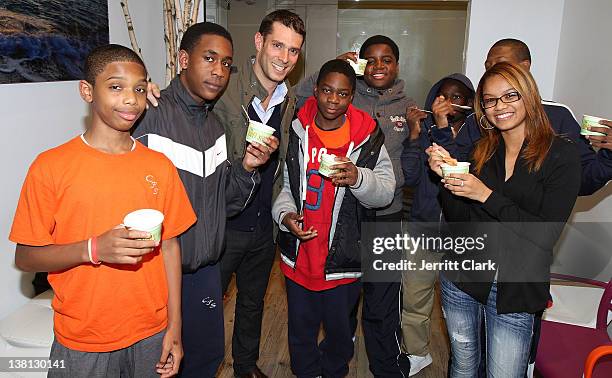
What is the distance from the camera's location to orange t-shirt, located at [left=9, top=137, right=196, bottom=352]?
4.70 ft

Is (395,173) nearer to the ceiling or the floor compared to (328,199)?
nearer to the ceiling

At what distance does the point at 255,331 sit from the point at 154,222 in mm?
1597

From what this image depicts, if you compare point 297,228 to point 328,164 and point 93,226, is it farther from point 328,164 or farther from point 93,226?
point 93,226

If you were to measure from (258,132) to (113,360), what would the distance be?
984 mm

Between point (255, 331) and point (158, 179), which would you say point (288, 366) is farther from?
point (158, 179)

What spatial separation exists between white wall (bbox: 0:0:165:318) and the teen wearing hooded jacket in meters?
1.41

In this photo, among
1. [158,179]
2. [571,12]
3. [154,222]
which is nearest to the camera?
[154,222]

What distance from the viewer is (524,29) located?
3.94m

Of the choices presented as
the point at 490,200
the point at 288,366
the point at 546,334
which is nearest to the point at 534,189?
the point at 490,200

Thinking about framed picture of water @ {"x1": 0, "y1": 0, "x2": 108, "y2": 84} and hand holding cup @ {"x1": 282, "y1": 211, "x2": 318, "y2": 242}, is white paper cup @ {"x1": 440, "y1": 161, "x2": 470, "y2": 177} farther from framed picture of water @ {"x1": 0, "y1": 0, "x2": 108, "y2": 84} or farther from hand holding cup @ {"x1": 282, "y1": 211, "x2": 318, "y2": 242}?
framed picture of water @ {"x1": 0, "y1": 0, "x2": 108, "y2": 84}

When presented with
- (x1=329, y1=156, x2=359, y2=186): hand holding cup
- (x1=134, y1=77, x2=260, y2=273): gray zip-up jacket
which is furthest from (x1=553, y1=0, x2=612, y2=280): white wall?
(x1=134, y1=77, x2=260, y2=273): gray zip-up jacket

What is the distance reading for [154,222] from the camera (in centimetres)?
133

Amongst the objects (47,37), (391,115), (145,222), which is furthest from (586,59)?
(47,37)

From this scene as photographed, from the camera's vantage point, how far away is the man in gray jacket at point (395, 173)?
8.46 feet
